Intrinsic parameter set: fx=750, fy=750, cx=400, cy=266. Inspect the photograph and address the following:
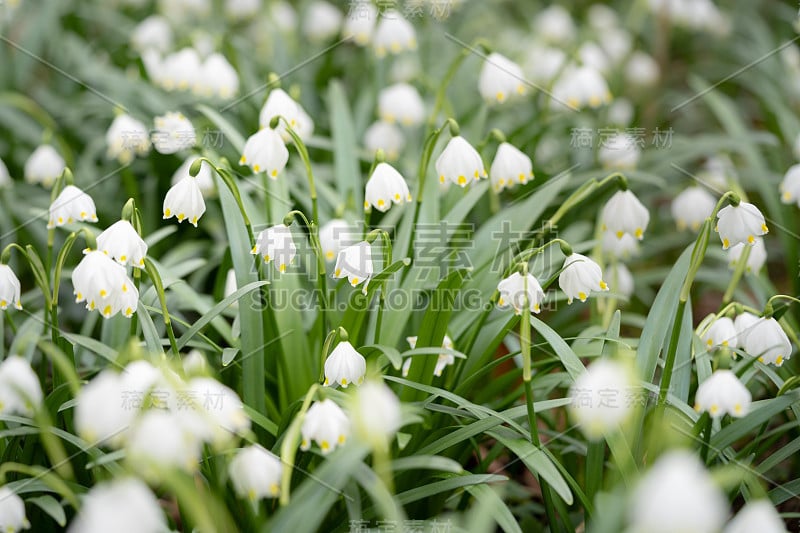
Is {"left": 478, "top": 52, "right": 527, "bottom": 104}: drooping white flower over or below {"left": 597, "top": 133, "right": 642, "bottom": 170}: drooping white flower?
over

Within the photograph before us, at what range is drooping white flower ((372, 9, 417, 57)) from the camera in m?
2.96

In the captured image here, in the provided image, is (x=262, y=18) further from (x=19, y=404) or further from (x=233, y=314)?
(x=19, y=404)

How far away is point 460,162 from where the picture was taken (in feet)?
6.38

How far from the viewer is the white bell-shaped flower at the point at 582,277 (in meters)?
1.74

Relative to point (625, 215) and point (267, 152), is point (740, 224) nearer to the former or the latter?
point (625, 215)

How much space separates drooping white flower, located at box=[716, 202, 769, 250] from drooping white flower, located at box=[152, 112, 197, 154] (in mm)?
1613

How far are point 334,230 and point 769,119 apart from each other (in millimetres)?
2496

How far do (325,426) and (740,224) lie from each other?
108cm

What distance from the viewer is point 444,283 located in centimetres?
190

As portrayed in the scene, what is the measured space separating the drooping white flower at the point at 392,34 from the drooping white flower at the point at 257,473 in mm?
1989

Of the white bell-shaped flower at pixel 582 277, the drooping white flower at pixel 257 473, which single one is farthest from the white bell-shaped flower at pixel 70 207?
the white bell-shaped flower at pixel 582 277

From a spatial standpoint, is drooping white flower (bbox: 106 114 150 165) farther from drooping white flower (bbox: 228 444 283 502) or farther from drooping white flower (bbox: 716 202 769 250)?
drooping white flower (bbox: 716 202 769 250)

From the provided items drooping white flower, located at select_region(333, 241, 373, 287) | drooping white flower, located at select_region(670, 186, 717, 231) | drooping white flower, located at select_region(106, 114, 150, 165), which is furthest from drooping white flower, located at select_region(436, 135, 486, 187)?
drooping white flower, located at select_region(106, 114, 150, 165)

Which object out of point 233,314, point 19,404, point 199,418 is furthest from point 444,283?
point 19,404
